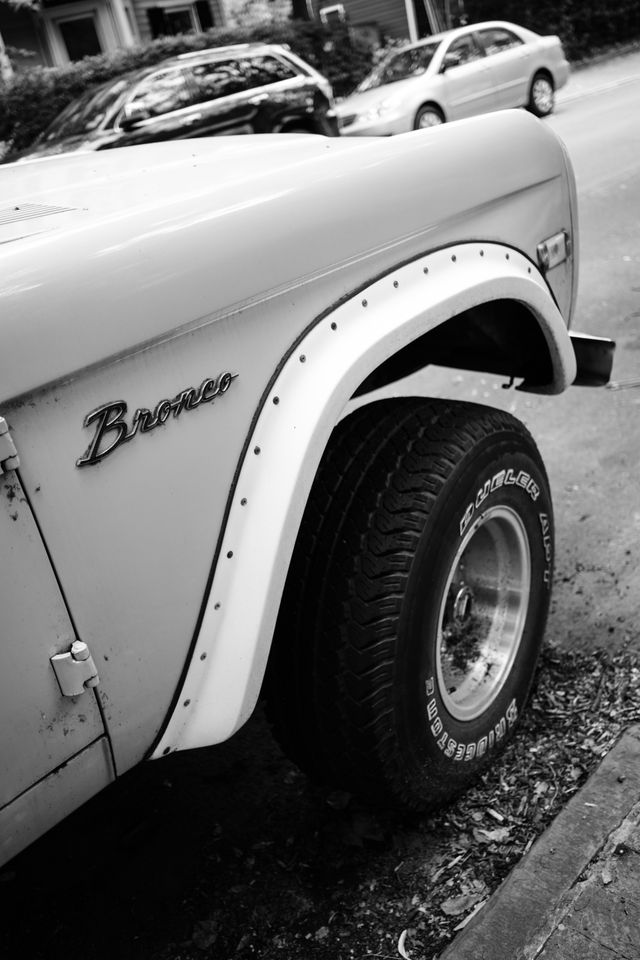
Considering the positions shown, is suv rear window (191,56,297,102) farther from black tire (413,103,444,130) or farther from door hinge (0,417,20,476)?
door hinge (0,417,20,476)

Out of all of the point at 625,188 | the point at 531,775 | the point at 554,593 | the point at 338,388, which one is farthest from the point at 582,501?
the point at 625,188

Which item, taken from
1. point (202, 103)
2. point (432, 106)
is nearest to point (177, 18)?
point (432, 106)

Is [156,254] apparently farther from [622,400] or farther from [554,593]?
[622,400]

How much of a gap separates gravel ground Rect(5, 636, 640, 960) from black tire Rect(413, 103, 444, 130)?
1257 cm

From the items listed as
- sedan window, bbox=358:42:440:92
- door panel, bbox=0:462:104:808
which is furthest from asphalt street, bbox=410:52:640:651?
sedan window, bbox=358:42:440:92

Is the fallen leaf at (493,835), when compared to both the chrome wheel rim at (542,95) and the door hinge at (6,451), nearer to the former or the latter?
the door hinge at (6,451)

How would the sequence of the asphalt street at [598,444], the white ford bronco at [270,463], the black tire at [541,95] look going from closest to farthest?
the white ford bronco at [270,463] → the asphalt street at [598,444] → the black tire at [541,95]

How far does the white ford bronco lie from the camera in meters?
1.41

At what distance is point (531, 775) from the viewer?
247 centimetres

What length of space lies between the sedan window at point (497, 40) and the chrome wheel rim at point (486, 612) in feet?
47.4

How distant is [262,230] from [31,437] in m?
0.62

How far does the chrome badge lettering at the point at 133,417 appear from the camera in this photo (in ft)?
4.68

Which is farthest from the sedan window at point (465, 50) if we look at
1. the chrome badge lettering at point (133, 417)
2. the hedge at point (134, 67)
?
the chrome badge lettering at point (133, 417)

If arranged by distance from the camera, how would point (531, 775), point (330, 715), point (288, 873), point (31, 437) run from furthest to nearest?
point (531, 775) → point (288, 873) → point (330, 715) → point (31, 437)
